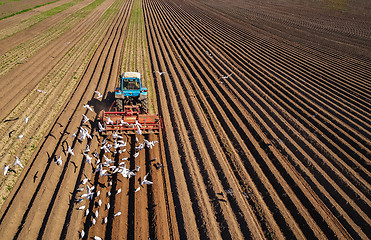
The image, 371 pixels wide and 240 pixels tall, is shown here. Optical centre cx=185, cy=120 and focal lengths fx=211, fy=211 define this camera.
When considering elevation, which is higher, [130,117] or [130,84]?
[130,84]

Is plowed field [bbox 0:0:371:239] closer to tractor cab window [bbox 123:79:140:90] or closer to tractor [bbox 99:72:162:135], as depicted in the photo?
tractor [bbox 99:72:162:135]

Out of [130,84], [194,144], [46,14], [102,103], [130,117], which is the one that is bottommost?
[194,144]

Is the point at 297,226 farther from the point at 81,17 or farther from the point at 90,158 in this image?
the point at 81,17

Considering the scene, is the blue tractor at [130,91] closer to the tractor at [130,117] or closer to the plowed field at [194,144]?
the tractor at [130,117]

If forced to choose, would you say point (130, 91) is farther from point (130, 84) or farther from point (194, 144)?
point (194, 144)

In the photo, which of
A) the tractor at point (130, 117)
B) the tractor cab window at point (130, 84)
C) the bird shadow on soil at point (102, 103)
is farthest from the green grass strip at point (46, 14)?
the tractor at point (130, 117)

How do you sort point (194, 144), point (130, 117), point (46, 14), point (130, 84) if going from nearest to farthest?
1. point (194, 144)
2. point (130, 117)
3. point (130, 84)
4. point (46, 14)

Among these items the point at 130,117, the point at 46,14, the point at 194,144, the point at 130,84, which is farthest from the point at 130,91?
the point at 46,14

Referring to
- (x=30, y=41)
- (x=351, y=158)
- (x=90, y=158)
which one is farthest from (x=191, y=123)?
(x=30, y=41)
